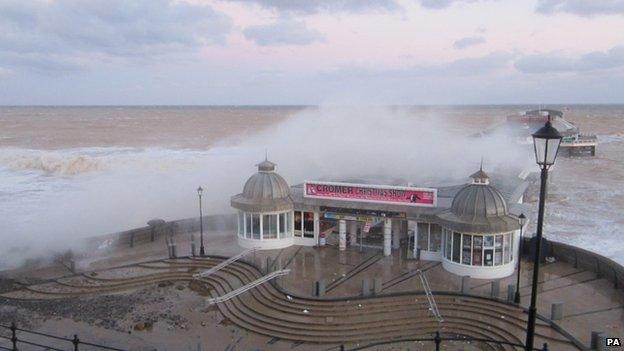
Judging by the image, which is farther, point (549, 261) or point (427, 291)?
point (549, 261)

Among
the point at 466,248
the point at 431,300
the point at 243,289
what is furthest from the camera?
the point at 466,248

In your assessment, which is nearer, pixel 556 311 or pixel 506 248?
pixel 556 311

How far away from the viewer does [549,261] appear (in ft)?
81.0

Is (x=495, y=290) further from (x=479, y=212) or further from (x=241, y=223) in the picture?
(x=241, y=223)

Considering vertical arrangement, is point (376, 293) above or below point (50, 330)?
above

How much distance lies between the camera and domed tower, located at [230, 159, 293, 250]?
1051 inches

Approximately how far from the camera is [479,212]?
2262cm

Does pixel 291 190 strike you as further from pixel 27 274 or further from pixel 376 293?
pixel 27 274

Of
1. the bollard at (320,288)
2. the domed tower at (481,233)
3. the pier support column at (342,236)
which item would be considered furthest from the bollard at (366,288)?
the pier support column at (342,236)

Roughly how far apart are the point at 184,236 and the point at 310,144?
1544 inches

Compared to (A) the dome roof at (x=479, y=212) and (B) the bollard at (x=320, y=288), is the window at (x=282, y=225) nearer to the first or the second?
(B) the bollard at (x=320, y=288)

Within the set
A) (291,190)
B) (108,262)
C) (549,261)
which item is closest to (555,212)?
(549,261)

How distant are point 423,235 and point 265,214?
306 inches

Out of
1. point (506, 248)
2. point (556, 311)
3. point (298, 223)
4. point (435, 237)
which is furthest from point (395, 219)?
point (556, 311)
